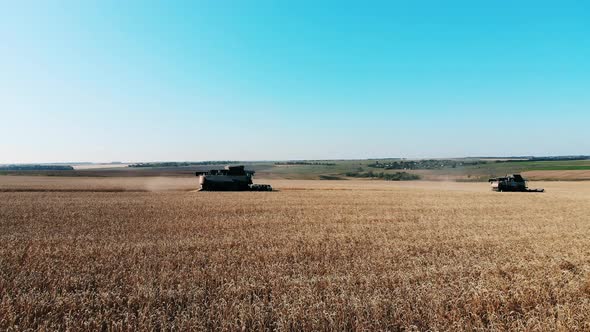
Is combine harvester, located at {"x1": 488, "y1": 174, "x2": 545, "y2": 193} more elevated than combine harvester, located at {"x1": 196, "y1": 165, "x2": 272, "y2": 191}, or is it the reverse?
combine harvester, located at {"x1": 196, "y1": 165, "x2": 272, "y2": 191}

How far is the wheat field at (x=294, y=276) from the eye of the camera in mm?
6723

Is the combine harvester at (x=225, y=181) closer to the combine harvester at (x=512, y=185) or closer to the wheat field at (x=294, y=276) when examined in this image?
the wheat field at (x=294, y=276)

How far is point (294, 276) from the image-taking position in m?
9.23

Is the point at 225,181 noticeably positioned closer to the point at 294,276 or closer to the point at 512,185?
the point at 512,185

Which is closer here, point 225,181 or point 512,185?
point 225,181

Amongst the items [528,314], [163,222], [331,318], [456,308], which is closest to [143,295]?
[331,318]

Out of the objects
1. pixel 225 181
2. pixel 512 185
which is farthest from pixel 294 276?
pixel 512 185

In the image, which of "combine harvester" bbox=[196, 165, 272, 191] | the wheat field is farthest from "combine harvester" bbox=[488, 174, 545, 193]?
the wheat field

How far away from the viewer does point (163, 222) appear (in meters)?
19.0

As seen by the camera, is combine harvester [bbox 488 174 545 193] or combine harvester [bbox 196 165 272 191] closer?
combine harvester [bbox 196 165 272 191]

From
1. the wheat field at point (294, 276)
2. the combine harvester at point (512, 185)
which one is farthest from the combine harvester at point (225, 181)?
the combine harvester at point (512, 185)

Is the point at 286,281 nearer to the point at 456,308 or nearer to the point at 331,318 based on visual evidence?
the point at 331,318

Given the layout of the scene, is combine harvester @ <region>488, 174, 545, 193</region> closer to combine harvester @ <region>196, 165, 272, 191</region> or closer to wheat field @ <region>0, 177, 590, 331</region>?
combine harvester @ <region>196, 165, 272, 191</region>

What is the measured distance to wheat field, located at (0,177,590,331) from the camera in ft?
22.1
